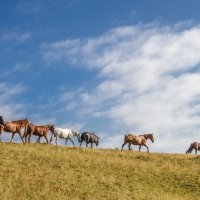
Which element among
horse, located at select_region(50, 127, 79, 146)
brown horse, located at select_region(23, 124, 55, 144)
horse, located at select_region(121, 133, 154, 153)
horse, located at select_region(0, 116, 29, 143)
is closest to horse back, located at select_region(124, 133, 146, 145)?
horse, located at select_region(121, 133, 154, 153)

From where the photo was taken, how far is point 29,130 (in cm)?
4206

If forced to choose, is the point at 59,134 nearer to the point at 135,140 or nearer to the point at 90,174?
the point at 135,140

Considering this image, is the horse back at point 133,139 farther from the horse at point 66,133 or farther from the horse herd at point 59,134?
the horse at point 66,133

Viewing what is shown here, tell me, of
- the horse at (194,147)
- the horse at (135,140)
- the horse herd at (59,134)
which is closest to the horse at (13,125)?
the horse herd at (59,134)

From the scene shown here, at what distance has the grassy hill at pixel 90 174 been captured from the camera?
26.5 m

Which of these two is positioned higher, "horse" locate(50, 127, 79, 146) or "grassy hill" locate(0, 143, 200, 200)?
"horse" locate(50, 127, 79, 146)

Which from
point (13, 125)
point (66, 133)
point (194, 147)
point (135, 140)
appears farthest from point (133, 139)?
point (13, 125)

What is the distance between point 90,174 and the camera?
100ft

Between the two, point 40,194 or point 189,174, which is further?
point 189,174

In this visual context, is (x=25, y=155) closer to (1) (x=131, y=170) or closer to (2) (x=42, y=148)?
(2) (x=42, y=148)

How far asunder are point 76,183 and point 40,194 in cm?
364

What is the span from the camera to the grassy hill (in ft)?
86.8

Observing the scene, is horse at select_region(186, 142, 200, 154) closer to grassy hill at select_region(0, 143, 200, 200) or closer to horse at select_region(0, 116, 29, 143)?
grassy hill at select_region(0, 143, 200, 200)

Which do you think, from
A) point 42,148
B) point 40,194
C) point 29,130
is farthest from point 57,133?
point 40,194
